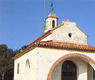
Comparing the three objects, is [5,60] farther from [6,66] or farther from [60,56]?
[60,56]

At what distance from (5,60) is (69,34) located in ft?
83.1

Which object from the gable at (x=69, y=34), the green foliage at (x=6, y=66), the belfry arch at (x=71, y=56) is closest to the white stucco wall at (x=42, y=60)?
the belfry arch at (x=71, y=56)

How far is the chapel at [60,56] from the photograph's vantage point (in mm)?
17625

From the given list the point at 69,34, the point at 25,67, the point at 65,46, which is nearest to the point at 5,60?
the point at 25,67

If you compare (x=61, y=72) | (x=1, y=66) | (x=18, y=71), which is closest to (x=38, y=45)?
(x=61, y=72)

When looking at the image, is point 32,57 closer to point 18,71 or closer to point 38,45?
point 38,45

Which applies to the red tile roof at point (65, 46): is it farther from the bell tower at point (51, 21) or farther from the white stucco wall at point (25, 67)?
the bell tower at point (51, 21)

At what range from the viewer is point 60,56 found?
1817cm

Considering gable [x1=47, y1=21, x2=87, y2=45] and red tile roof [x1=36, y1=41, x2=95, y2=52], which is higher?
gable [x1=47, y1=21, x2=87, y2=45]

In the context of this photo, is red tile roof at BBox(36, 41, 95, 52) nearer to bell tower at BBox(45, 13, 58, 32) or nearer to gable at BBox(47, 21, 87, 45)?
gable at BBox(47, 21, 87, 45)

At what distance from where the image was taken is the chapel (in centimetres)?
1762

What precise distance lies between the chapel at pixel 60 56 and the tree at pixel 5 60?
19959 millimetres

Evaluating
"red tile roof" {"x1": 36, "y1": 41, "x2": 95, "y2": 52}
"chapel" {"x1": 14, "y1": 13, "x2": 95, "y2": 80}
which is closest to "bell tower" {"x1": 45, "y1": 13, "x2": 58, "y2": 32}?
"chapel" {"x1": 14, "y1": 13, "x2": 95, "y2": 80}

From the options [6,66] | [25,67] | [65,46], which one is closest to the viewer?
[65,46]
